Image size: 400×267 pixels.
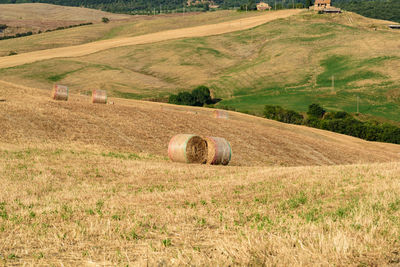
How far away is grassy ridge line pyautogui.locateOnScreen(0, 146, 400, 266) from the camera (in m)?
7.31

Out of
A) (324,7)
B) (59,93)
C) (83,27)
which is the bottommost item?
(59,93)

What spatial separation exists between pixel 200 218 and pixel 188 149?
17363 millimetres

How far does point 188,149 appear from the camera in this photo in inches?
1112

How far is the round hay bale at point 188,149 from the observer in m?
28.2

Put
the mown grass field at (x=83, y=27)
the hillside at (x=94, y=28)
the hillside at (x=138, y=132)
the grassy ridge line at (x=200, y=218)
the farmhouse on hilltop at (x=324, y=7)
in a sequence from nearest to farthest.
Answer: the grassy ridge line at (x=200, y=218) < the hillside at (x=138, y=132) < the hillside at (x=94, y=28) < the mown grass field at (x=83, y=27) < the farmhouse on hilltop at (x=324, y=7)

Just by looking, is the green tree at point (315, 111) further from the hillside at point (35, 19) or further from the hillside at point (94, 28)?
the hillside at point (35, 19)

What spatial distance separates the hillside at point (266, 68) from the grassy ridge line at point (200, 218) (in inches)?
2833

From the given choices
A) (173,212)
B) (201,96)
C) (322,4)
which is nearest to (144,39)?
(201,96)

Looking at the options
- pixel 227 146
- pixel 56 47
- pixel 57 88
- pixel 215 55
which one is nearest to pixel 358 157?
pixel 227 146

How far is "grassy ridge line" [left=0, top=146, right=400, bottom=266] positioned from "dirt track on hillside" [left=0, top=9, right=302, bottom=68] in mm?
98602

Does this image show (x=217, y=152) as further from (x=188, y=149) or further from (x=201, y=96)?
(x=201, y=96)

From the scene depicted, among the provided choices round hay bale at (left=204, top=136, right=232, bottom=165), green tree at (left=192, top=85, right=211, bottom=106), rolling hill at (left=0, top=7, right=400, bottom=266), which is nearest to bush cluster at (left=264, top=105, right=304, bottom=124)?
green tree at (left=192, top=85, right=211, bottom=106)

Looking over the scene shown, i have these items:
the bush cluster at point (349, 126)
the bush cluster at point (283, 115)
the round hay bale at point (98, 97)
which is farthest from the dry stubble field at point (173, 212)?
the bush cluster at point (283, 115)

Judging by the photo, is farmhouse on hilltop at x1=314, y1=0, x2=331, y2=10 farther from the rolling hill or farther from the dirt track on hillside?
the rolling hill
